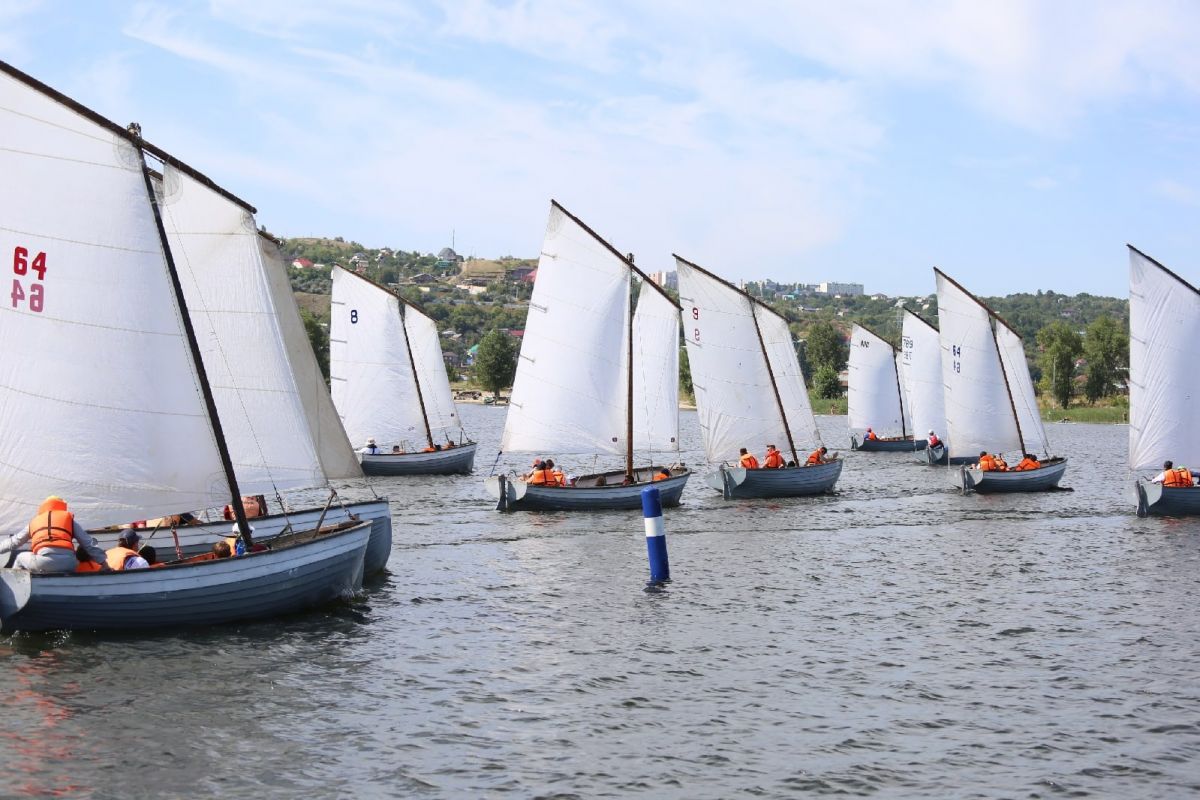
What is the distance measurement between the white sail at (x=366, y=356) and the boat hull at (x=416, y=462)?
184cm

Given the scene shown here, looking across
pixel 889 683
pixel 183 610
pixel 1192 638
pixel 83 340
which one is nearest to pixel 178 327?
pixel 83 340

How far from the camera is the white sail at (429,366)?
78.1 m

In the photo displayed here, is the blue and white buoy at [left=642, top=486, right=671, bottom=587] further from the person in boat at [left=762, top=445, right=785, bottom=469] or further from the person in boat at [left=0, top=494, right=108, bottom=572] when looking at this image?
the person in boat at [left=762, top=445, right=785, bottom=469]

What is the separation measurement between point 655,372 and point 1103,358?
13147cm

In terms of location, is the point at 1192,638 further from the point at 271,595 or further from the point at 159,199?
the point at 159,199

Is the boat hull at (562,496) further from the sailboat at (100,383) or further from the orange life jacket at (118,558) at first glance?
the orange life jacket at (118,558)

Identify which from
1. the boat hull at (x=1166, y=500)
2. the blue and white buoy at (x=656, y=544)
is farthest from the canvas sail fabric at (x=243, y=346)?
the boat hull at (x=1166, y=500)

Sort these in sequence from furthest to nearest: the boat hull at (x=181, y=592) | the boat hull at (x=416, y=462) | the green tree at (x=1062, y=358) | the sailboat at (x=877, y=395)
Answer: the green tree at (x=1062, y=358) < the sailboat at (x=877, y=395) < the boat hull at (x=416, y=462) < the boat hull at (x=181, y=592)

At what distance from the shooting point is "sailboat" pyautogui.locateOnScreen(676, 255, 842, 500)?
6109 cm

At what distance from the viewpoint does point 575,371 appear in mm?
53375

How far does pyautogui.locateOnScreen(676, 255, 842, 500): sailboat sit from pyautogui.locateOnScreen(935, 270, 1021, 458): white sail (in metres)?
9.59

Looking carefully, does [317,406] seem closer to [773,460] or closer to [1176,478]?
[773,460]

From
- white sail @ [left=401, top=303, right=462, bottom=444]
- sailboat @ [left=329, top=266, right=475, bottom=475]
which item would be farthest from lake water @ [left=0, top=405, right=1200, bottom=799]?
white sail @ [left=401, top=303, right=462, bottom=444]

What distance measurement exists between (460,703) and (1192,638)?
17850 millimetres
